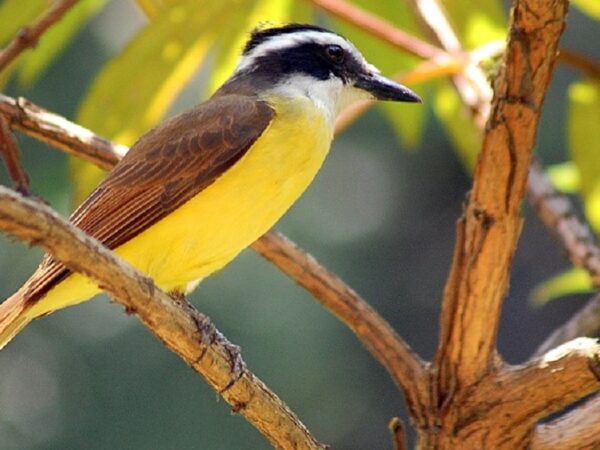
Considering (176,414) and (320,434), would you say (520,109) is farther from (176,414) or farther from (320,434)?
(320,434)

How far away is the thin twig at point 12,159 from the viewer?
2830 mm

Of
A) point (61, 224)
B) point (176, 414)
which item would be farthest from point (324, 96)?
point (176, 414)

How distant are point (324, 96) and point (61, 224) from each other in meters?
1.67

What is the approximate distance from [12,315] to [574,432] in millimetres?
1240

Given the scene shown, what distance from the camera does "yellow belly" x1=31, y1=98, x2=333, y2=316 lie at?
309 cm

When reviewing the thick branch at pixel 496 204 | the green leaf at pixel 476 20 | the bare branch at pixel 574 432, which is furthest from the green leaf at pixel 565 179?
the bare branch at pixel 574 432

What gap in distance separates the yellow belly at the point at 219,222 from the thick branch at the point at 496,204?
0.54 m

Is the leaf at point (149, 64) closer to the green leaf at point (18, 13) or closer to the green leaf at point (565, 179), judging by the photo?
the green leaf at point (18, 13)

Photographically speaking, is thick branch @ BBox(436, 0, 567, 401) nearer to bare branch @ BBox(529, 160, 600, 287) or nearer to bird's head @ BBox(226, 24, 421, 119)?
bare branch @ BBox(529, 160, 600, 287)

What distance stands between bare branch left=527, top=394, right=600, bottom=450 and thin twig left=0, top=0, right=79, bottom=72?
1383 mm

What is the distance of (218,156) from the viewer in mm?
3232

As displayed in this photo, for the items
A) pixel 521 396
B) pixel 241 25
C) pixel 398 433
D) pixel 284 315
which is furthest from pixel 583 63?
pixel 284 315

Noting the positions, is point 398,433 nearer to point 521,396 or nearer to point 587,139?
point 521,396

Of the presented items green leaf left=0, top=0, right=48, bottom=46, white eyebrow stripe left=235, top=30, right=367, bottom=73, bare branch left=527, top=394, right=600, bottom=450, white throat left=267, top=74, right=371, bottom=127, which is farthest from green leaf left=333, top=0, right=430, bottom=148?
bare branch left=527, top=394, right=600, bottom=450
